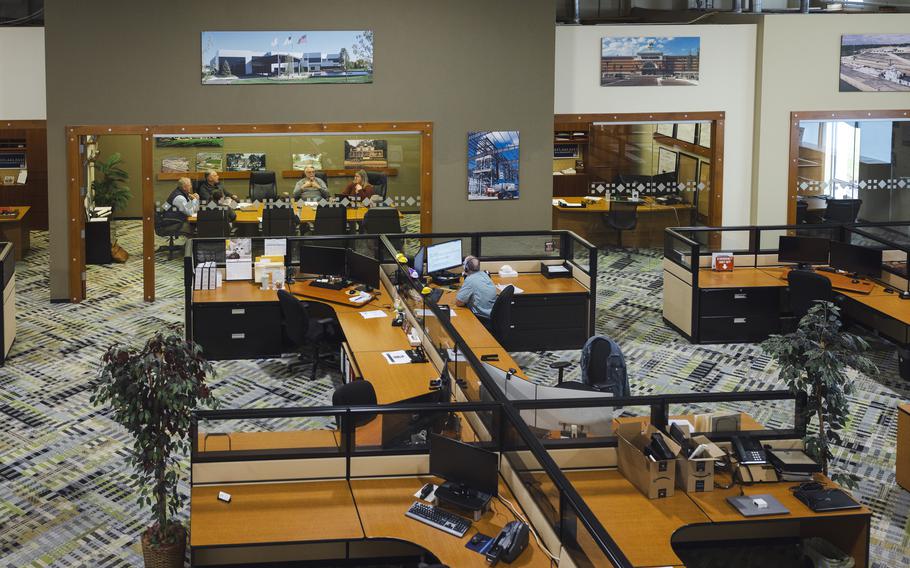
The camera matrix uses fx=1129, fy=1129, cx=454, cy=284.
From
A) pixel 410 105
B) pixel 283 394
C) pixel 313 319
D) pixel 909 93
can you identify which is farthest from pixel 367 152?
pixel 909 93

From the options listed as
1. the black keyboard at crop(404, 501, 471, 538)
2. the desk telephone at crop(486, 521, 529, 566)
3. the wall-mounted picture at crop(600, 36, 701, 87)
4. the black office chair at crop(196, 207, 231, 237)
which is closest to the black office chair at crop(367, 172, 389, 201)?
the black office chair at crop(196, 207, 231, 237)

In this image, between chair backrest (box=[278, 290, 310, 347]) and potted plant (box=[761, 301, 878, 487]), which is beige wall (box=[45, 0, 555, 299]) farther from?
potted plant (box=[761, 301, 878, 487])

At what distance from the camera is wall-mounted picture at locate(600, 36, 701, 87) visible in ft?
44.0

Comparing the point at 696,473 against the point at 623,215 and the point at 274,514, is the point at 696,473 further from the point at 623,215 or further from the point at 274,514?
the point at 623,215

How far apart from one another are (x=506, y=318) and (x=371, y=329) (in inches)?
49.0

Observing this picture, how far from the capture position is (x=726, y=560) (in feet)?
21.6

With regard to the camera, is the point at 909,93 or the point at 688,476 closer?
the point at 688,476

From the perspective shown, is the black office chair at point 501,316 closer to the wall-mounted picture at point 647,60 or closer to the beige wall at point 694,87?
the beige wall at point 694,87

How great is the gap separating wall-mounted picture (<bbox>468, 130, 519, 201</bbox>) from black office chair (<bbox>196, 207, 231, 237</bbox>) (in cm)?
282

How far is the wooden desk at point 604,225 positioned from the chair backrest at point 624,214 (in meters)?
0.10

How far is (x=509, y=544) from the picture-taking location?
547 cm

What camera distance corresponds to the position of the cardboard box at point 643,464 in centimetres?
623

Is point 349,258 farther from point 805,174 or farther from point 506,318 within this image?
point 805,174

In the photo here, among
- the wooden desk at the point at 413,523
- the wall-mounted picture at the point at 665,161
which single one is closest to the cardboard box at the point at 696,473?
the wooden desk at the point at 413,523
